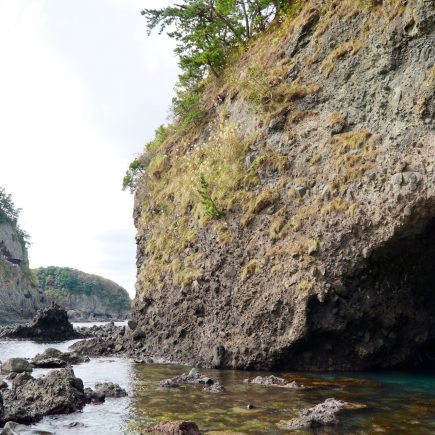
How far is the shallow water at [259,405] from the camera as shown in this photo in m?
9.77

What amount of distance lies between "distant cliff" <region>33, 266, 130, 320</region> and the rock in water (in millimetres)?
110077

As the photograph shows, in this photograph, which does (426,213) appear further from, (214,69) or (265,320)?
(214,69)

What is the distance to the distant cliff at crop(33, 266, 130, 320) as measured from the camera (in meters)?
156

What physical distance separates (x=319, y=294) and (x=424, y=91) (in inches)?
300

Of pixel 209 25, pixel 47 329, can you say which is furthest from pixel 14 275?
pixel 209 25

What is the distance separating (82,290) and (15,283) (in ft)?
190

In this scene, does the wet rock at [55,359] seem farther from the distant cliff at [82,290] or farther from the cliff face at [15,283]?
the distant cliff at [82,290]

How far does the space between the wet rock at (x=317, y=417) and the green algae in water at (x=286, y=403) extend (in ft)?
0.63

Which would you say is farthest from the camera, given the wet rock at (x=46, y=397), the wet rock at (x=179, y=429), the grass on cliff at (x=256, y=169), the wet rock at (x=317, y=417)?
the grass on cliff at (x=256, y=169)

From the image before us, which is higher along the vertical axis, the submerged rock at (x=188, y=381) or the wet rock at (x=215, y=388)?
the submerged rock at (x=188, y=381)

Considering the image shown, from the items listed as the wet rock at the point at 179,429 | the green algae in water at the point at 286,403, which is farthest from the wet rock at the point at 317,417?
the wet rock at the point at 179,429

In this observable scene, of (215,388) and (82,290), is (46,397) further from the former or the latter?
(82,290)

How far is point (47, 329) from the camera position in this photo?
4306cm

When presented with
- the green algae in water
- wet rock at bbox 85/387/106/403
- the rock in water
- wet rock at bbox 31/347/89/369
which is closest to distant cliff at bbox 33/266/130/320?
the rock in water
